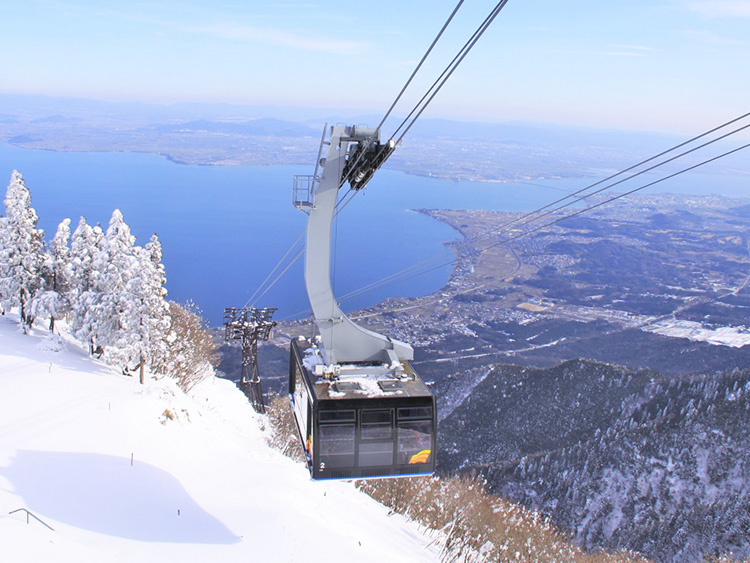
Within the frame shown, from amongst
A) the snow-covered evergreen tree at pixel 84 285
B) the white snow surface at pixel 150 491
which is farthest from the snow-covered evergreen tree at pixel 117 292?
the white snow surface at pixel 150 491

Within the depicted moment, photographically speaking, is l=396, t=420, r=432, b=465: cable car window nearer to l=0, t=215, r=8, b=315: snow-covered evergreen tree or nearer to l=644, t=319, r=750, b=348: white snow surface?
l=0, t=215, r=8, b=315: snow-covered evergreen tree

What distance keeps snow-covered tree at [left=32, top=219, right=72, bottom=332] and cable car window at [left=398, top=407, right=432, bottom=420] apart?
20362mm

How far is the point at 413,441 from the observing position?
26.1ft

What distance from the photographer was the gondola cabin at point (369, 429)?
25.4 feet

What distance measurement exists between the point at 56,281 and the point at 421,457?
21751 millimetres

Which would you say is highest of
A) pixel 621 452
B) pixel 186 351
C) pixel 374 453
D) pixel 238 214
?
pixel 374 453

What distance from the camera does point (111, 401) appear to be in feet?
53.3

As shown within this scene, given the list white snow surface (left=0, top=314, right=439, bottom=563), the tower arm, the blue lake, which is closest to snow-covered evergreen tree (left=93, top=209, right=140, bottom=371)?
white snow surface (left=0, top=314, right=439, bottom=563)

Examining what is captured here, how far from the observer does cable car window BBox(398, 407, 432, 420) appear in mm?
7859

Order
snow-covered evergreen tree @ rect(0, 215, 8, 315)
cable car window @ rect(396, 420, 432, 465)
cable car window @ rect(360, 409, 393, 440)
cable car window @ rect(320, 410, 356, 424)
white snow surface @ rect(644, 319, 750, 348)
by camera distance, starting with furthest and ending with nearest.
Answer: white snow surface @ rect(644, 319, 750, 348) < snow-covered evergreen tree @ rect(0, 215, 8, 315) < cable car window @ rect(396, 420, 432, 465) < cable car window @ rect(360, 409, 393, 440) < cable car window @ rect(320, 410, 356, 424)

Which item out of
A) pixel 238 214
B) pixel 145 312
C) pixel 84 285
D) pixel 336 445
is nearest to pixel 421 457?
pixel 336 445

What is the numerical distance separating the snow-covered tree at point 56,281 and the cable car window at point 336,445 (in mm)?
19748

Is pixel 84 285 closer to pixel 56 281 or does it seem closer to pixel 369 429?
pixel 56 281

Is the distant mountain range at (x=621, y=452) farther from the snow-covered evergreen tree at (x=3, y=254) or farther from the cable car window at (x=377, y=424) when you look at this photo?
the snow-covered evergreen tree at (x=3, y=254)
